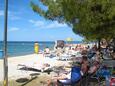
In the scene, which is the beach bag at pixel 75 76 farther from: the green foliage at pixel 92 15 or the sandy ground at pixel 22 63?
the sandy ground at pixel 22 63

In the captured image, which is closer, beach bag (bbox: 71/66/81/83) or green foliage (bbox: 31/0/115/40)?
green foliage (bbox: 31/0/115/40)

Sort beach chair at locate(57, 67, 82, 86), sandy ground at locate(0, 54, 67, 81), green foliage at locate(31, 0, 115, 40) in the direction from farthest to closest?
sandy ground at locate(0, 54, 67, 81), beach chair at locate(57, 67, 82, 86), green foliage at locate(31, 0, 115, 40)

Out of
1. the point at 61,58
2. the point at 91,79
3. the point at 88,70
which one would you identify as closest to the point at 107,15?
the point at 88,70

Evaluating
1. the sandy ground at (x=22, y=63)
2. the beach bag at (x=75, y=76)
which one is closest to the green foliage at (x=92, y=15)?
the beach bag at (x=75, y=76)

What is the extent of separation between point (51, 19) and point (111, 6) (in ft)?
16.0

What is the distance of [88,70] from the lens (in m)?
10.5

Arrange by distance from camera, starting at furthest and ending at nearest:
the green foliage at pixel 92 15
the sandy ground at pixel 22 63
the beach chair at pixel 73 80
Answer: the sandy ground at pixel 22 63 → the beach chair at pixel 73 80 → the green foliage at pixel 92 15

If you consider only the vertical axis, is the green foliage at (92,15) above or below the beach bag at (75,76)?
above

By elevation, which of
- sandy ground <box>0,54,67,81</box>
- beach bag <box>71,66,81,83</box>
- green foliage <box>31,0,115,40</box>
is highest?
green foliage <box>31,0,115,40</box>

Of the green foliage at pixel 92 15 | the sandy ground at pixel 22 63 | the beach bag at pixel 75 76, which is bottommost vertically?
the sandy ground at pixel 22 63

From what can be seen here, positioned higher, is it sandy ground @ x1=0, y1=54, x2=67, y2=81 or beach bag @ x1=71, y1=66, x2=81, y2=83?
beach bag @ x1=71, y1=66, x2=81, y2=83

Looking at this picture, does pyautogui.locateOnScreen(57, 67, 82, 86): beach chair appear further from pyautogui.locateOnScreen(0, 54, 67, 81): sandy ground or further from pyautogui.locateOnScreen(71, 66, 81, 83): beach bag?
pyautogui.locateOnScreen(0, 54, 67, 81): sandy ground

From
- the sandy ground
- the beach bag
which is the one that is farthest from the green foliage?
the sandy ground

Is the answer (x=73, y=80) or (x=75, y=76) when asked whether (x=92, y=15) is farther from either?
(x=73, y=80)
